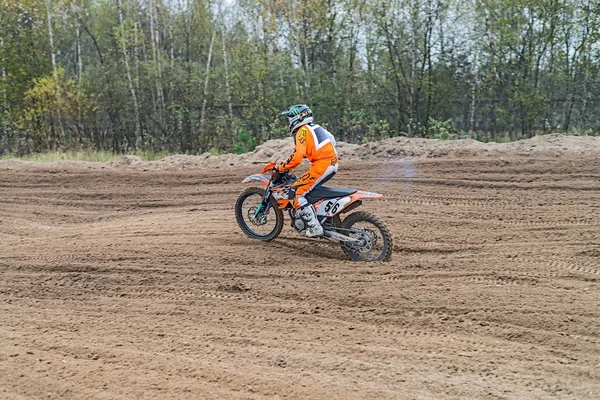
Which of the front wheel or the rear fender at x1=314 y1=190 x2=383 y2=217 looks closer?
the front wheel

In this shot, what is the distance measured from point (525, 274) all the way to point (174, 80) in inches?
638

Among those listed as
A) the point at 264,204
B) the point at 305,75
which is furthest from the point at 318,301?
the point at 305,75

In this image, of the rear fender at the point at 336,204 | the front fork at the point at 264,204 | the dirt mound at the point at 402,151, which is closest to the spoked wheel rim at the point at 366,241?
the rear fender at the point at 336,204

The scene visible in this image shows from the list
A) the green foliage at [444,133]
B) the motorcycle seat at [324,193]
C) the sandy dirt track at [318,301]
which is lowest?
the sandy dirt track at [318,301]

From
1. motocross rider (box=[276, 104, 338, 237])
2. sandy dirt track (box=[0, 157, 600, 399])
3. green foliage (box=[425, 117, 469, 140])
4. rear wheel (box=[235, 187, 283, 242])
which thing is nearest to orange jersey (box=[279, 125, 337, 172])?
motocross rider (box=[276, 104, 338, 237])

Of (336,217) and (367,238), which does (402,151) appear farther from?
(367,238)

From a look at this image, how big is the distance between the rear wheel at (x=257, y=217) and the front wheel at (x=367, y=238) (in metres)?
1.11

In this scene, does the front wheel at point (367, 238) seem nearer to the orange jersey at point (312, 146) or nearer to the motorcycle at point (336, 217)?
the motorcycle at point (336, 217)

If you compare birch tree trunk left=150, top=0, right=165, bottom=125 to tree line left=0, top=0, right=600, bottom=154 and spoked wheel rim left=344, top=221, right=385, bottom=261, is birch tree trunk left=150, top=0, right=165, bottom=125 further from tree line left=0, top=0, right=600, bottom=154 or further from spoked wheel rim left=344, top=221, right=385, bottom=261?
spoked wheel rim left=344, top=221, right=385, bottom=261

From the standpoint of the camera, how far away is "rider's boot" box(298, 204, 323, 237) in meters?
7.86

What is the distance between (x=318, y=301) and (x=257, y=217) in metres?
2.42

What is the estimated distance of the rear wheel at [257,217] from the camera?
332 inches

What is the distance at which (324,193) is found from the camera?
7.84 metres

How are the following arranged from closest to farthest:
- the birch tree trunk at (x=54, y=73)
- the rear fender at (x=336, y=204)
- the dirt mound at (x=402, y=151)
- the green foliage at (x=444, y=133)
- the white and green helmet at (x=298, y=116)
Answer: the rear fender at (x=336, y=204), the white and green helmet at (x=298, y=116), the dirt mound at (x=402, y=151), the green foliage at (x=444, y=133), the birch tree trunk at (x=54, y=73)
